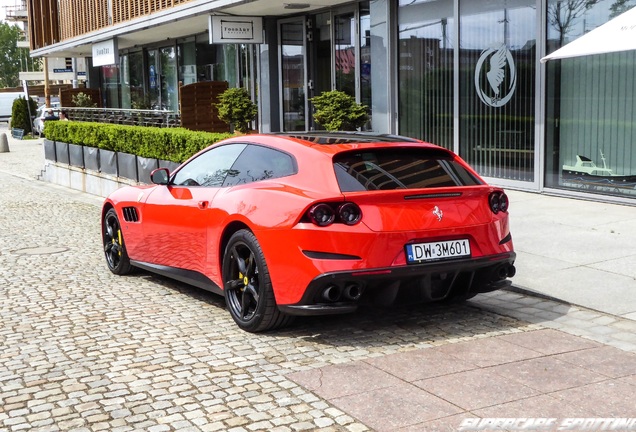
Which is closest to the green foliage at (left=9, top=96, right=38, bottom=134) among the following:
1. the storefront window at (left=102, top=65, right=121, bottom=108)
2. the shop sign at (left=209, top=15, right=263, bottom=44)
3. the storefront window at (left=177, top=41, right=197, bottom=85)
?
the storefront window at (left=102, top=65, right=121, bottom=108)

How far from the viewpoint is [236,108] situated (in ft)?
63.7

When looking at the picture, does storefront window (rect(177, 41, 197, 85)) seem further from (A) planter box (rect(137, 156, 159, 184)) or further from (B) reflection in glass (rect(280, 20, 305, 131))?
(A) planter box (rect(137, 156, 159, 184))

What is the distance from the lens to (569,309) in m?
6.90

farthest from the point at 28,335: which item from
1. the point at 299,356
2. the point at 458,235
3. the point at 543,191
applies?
the point at 543,191

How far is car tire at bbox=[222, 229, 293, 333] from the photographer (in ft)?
20.1

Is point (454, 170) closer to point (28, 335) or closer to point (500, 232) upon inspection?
point (500, 232)

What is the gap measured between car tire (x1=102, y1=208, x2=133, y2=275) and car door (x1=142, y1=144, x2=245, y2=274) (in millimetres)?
681

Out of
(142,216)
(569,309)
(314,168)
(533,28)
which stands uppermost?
(533,28)

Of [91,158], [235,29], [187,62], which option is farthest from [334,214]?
[187,62]

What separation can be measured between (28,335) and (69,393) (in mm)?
1634

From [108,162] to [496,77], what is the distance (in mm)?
7901

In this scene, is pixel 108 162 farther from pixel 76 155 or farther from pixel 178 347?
pixel 178 347

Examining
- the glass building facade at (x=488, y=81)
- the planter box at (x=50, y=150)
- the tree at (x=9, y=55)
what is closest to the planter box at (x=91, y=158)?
the planter box at (x=50, y=150)

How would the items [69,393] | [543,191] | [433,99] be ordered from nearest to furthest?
[69,393], [543,191], [433,99]
